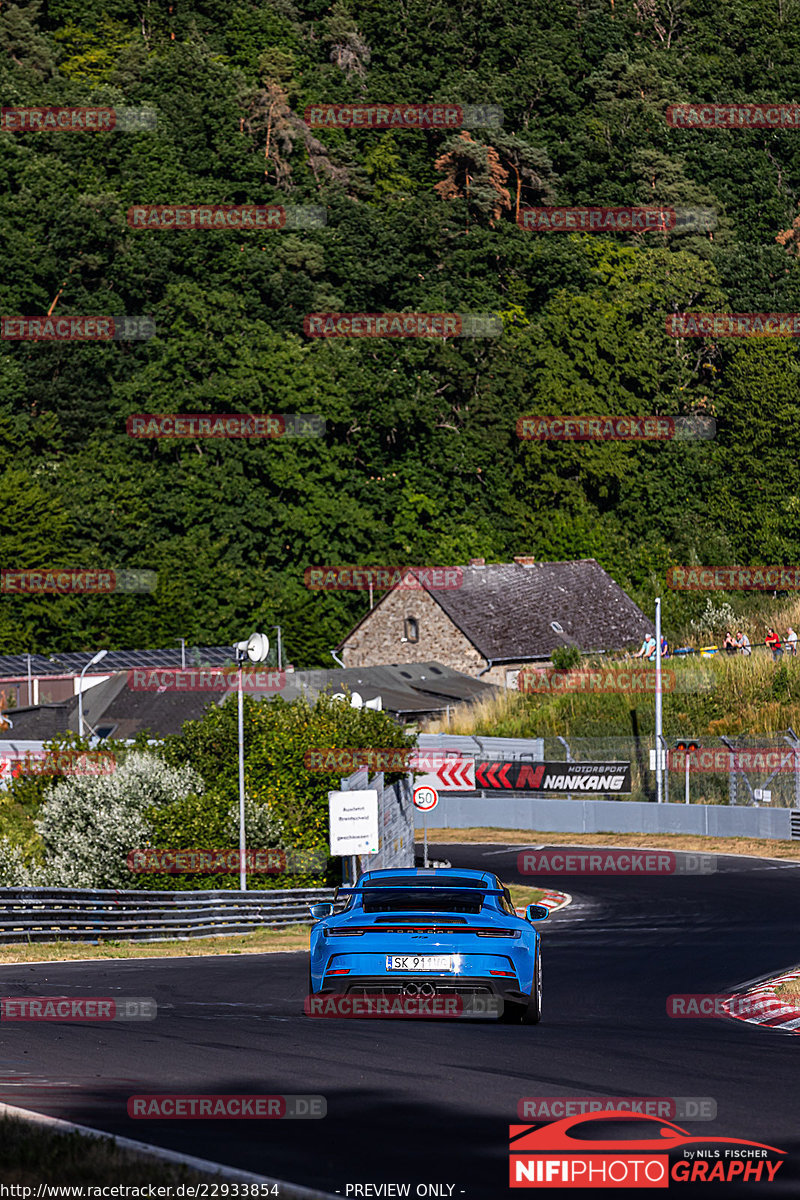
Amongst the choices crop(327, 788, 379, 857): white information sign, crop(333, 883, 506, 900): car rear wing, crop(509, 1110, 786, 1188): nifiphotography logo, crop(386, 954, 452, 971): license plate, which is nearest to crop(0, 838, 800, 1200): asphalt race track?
crop(509, 1110, 786, 1188): nifiphotography logo

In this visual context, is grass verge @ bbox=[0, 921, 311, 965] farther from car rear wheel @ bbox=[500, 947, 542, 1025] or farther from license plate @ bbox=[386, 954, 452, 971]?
license plate @ bbox=[386, 954, 452, 971]

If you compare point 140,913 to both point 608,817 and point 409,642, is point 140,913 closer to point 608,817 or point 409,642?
point 608,817

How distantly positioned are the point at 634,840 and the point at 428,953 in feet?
100

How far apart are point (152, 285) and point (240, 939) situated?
76966mm

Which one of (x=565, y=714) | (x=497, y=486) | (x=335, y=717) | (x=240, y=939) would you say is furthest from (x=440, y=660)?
(x=240, y=939)

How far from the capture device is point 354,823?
28.5 meters

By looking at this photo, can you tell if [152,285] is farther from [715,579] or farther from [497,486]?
[715,579]

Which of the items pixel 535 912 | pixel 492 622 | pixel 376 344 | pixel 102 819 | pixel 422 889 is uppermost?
pixel 376 344

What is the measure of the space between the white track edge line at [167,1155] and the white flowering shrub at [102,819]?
74.8ft

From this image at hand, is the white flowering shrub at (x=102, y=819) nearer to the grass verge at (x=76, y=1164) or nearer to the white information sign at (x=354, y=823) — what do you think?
the white information sign at (x=354, y=823)

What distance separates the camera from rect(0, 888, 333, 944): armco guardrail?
25.2 m

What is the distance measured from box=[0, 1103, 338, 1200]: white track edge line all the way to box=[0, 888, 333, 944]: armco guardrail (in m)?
16.9

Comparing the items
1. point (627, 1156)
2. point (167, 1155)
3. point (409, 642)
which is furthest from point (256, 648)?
point (409, 642)

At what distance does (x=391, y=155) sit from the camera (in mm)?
121375
